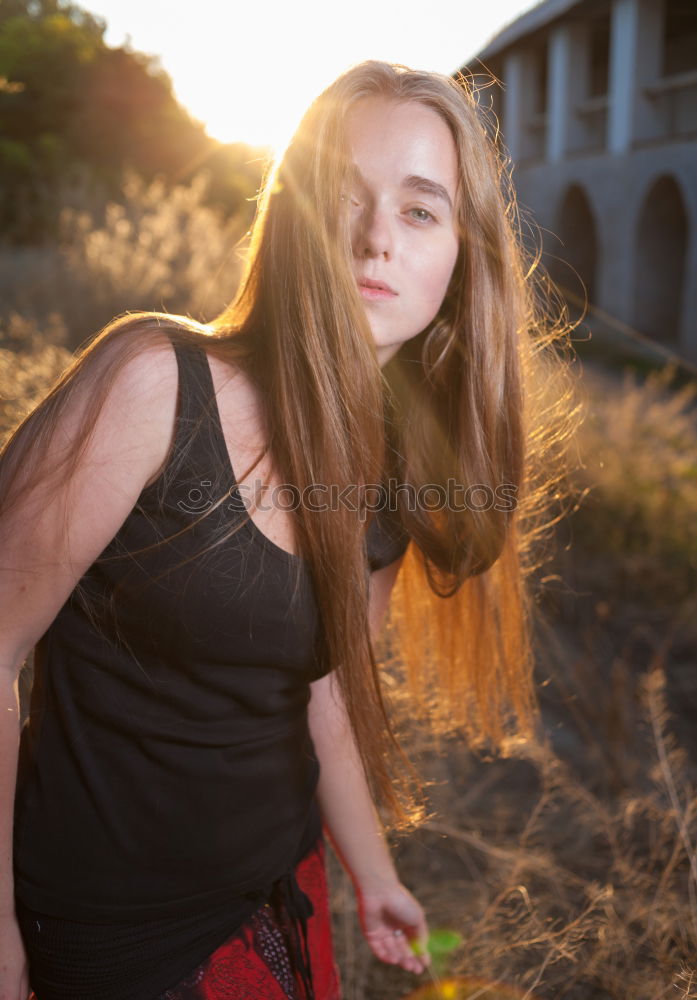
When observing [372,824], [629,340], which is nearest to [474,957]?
[372,824]

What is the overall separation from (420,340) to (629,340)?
10.8 m

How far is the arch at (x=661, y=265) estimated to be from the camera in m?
13.5

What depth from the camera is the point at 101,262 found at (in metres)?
5.22

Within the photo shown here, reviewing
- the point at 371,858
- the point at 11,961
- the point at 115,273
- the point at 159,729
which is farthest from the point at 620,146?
the point at 11,961

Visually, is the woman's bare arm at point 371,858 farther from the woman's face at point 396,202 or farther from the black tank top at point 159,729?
the woman's face at point 396,202

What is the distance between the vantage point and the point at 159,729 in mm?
1212

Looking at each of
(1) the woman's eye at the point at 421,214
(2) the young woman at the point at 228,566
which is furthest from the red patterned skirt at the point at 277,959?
(1) the woman's eye at the point at 421,214

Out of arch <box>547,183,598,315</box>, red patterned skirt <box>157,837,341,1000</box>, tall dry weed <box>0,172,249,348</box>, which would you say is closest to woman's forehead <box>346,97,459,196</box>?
red patterned skirt <box>157,837,341,1000</box>

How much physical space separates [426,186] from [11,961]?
1.25 metres

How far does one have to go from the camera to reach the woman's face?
1.30 metres

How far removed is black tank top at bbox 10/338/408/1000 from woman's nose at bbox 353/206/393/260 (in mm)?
314

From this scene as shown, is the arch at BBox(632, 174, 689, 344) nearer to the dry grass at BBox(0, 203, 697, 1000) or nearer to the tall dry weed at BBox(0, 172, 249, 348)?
the dry grass at BBox(0, 203, 697, 1000)

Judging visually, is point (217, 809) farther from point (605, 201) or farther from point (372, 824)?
point (605, 201)

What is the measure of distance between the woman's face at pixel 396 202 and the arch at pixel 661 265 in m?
13.2
